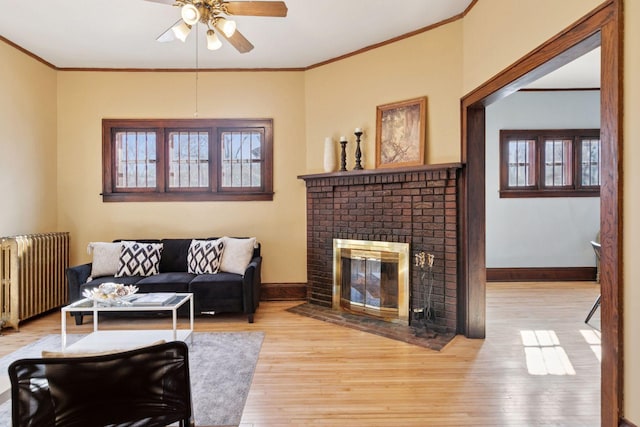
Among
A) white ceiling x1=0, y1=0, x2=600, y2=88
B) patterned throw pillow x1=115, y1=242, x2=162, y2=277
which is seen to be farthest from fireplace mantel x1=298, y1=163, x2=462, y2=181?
patterned throw pillow x1=115, y1=242, x2=162, y2=277

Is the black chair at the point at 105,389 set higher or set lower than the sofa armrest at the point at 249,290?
higher

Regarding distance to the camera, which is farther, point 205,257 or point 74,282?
point 205,257

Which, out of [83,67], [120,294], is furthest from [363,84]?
[83,67]

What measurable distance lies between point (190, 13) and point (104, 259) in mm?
3044

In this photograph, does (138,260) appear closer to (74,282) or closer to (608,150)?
(74,282)

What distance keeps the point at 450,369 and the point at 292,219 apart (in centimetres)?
274

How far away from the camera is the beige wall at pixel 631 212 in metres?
1.64

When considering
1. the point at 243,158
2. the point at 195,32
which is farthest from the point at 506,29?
the point at 243,158

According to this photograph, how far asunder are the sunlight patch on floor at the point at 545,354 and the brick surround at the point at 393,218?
2.24ft

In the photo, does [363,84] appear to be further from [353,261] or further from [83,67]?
[83,67]

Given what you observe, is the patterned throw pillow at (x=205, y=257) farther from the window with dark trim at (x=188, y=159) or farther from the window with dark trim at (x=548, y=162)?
the window with dark trim at (x=548, y=162)

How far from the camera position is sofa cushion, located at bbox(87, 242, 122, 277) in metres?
4.02

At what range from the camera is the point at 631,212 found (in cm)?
167

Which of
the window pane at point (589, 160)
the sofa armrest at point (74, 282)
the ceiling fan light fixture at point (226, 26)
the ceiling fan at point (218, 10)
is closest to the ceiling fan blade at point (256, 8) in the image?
the ceiling fan at point (218, 10)
